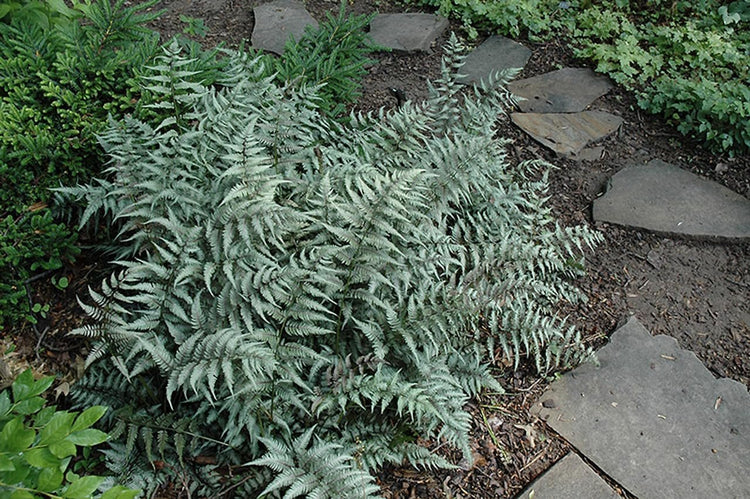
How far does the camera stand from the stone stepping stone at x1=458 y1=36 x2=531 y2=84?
4922 millimetres

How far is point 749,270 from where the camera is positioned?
366cm

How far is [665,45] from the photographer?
5297mm

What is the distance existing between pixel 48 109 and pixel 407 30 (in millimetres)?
3229

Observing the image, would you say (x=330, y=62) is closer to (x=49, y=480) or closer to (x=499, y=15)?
(x=499, y=15)

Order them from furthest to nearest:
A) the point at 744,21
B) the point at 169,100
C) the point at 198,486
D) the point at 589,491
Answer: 1. the point at 744,21
2. the point at 169,100
3. the point at 589,491
4. the point at 198,486

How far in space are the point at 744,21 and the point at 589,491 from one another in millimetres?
4989

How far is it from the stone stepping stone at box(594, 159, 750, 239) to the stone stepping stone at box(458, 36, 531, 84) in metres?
1.42

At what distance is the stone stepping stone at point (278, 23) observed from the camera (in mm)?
4930

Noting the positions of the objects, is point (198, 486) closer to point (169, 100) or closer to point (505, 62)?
point (169, 100)

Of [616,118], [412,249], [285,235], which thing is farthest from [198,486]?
[616,118]

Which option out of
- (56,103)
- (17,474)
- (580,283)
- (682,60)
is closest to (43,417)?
(17,474)

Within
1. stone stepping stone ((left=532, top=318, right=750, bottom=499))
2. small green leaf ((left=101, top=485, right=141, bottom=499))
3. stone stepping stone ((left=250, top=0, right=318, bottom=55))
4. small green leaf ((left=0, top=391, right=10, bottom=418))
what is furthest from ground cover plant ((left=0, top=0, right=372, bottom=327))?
stone stepping stone ((left=532, top=318, right=750, bottom=499))

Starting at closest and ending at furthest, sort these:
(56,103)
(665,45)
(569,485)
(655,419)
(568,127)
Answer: (569,485)
(655,419)
(56,103)
(568,127)
(665,45)

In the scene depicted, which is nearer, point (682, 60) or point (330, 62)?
point (330, 62)
